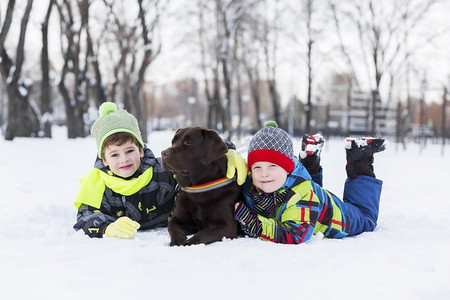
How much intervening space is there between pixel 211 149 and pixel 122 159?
82cm

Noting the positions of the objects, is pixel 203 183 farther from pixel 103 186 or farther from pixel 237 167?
pixel 103 186

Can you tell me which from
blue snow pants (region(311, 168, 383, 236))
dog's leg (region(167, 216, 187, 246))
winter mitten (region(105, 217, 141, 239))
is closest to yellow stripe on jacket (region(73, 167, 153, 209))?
winter mitten (region(105, 217, 141, 239))

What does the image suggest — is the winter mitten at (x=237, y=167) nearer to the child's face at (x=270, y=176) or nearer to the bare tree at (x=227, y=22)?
the child's face at (x=270, y=176)

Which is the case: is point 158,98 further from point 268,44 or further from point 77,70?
point 77,70

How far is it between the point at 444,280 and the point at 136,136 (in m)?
2.49

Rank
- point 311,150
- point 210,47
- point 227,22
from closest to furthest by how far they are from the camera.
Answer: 1. point 311,150
2. point 227,22
3. point 210,47

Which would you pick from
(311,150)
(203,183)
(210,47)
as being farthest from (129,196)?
(210,47)

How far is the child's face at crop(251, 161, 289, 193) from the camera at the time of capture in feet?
10.8

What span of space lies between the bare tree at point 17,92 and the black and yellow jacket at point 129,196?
1038 cm

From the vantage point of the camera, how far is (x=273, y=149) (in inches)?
131

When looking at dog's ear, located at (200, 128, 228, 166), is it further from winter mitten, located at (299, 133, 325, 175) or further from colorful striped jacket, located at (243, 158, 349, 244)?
winter mitten, located at (299, 133, 325, 175)

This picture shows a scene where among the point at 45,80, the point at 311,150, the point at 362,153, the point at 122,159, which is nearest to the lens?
the point at 122,159

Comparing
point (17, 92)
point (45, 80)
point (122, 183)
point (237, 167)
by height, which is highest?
point (45, 80)

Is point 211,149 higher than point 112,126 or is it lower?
lower
